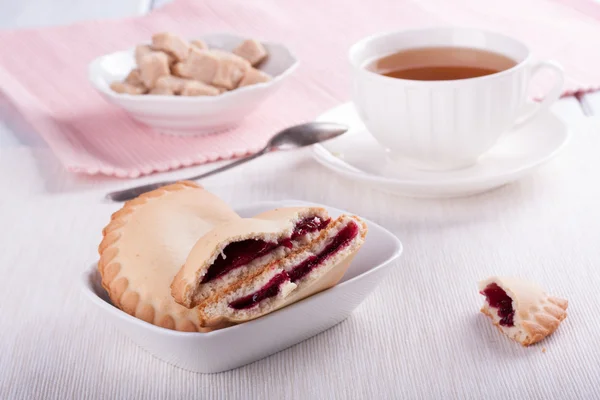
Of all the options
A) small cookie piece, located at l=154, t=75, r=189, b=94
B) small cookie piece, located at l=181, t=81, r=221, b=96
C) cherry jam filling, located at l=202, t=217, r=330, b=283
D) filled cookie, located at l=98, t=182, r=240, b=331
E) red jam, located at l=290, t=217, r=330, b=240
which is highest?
red jam, located at l=290, t=217, r=330, b=240

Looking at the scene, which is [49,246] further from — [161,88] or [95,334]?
[161,88]

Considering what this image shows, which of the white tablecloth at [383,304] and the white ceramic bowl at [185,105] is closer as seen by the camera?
the white tablecloth at [383,304]

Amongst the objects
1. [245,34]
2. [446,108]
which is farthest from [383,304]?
[245,34]

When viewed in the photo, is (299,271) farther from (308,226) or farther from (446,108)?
(446,108)

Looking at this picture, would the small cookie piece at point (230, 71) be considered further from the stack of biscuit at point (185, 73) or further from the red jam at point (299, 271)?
Answer: the red jam at point (299, 271)

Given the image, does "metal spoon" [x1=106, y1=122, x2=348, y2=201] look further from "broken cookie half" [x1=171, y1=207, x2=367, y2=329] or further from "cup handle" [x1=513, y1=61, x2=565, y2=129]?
"broken cookie half" [x1=171, y1=207, x2=367, y2=329]

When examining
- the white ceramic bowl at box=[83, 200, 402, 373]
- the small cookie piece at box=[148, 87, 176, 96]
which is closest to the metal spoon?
the small cookie piece at box=[148, 87, 176, 96]

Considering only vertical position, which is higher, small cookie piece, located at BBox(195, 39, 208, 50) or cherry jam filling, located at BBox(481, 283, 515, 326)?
cherry jam filling, located at BBox(481, 283, 515, 326)

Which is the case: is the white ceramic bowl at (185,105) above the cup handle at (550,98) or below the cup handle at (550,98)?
below

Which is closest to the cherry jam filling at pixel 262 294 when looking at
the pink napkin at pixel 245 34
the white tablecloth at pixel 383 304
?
the white tablecloth at pixel 383 304
